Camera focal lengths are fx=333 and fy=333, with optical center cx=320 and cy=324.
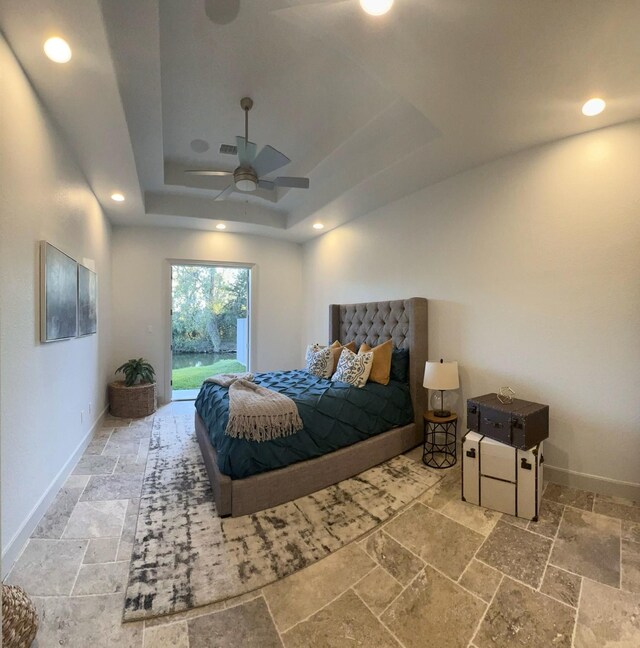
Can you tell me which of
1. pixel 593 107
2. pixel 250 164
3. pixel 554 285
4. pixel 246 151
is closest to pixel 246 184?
pixel 250 164

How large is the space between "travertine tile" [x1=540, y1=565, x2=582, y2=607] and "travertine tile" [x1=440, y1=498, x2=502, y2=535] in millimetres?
386

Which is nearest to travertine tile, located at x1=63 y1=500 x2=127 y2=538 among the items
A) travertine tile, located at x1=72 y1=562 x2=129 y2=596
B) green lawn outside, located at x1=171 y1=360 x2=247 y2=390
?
travertine tile, located at x1=72 y1=562 x2=129 y2=596

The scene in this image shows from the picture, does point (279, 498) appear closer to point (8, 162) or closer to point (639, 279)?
point (8, 162)

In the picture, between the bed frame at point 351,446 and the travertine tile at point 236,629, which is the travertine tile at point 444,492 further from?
the travertine tile at point 236,629

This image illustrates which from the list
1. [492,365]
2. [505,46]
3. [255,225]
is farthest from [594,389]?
[255,225]

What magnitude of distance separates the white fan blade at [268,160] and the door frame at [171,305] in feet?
8.77

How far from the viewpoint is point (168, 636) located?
4.74ft

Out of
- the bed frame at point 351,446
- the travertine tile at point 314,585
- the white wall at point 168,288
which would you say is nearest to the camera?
the travertine tile at point 314,585

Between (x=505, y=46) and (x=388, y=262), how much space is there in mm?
2438

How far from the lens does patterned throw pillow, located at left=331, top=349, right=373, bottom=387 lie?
340cm

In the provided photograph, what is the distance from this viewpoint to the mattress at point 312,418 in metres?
2.34

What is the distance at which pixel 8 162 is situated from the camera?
1.86 m

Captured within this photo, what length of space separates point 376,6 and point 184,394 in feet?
18.2

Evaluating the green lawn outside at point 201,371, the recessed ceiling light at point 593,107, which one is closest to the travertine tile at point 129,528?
the green lawn outside at point 201,371
